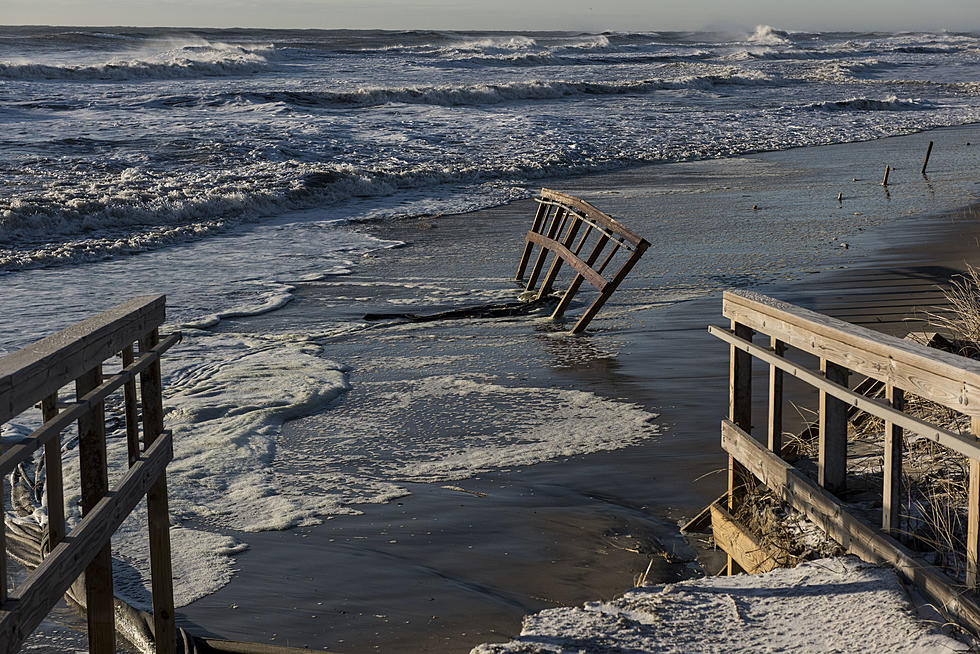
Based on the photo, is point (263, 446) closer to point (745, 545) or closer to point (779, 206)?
point (745, 545)

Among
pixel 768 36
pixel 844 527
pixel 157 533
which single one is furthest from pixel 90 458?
pixel 768 36

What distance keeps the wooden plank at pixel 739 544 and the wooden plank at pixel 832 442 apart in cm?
47

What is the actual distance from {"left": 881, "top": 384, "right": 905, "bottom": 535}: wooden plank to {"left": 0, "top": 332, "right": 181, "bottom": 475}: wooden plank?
2.61m

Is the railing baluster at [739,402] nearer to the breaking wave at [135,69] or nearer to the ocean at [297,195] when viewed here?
the ocean at [297,195]

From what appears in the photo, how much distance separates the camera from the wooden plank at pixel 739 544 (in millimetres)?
4285

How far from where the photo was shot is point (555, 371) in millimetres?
8211

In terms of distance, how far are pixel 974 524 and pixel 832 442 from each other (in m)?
0.93

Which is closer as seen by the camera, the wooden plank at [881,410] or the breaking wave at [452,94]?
the wooden plank at [881,410]

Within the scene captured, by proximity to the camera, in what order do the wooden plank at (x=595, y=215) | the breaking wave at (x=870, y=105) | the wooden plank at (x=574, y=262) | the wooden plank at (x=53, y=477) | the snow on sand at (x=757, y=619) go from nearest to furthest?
the wooden plank at (x=53, y=477) < the snow on sand at (x=757, y=619) < the wooden plank at (x=595, y=215) < the wooden plank at (x=574, y=262) < the breaking wave at (x=870, y=105)

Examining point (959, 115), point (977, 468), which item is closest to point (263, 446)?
point (977, 468)

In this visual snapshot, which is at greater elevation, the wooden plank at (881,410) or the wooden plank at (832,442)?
the wooden plank at (881,410)

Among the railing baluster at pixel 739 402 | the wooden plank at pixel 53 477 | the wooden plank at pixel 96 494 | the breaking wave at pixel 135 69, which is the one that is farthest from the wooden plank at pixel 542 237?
the breaking wave at pixel 135 69

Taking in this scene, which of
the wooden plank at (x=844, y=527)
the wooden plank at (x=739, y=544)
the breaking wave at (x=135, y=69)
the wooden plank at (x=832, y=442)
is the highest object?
the breaking wave at (x=135, y=69)

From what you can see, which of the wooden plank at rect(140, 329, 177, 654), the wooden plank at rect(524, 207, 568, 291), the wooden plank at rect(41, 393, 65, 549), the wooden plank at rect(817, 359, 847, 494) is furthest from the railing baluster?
the wooden plank at rect(524, 207, 568, 291)
